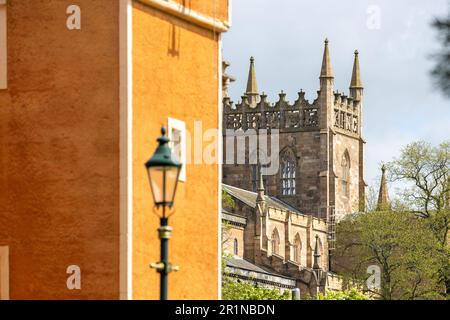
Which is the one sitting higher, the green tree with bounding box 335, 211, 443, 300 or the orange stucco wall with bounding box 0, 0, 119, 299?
the orange stucco wall with bounding box 0, 0, 119, 299

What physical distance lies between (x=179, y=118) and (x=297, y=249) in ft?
315

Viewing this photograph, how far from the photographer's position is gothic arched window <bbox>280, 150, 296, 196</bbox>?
137625mm

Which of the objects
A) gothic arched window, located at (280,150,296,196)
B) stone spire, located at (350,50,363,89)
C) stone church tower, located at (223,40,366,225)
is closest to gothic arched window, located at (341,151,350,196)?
stone church tower, located at (223,40,366,225)

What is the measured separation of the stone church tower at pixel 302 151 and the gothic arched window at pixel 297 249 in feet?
26.2

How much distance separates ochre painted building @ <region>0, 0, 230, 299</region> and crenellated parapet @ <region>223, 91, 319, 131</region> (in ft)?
353

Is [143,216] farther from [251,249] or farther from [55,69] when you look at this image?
[251,249]

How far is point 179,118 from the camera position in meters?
31.6

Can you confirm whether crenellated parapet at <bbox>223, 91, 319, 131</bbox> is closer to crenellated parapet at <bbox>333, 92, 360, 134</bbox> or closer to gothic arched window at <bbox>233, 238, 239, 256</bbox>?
crenellated parapet at <bbox>333, 92, 360, 134</bbox>

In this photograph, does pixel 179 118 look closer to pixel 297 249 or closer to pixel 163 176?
pixel 163 176

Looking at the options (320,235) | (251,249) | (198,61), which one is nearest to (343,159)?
(320,235)

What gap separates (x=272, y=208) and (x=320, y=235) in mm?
8925

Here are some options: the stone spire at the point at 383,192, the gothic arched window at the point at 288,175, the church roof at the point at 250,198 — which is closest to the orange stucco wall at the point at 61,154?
the stone spire at the point at 383,192

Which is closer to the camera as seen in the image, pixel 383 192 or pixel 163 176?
pixel 163 176

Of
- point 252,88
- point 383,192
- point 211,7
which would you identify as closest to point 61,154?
point 211,7
